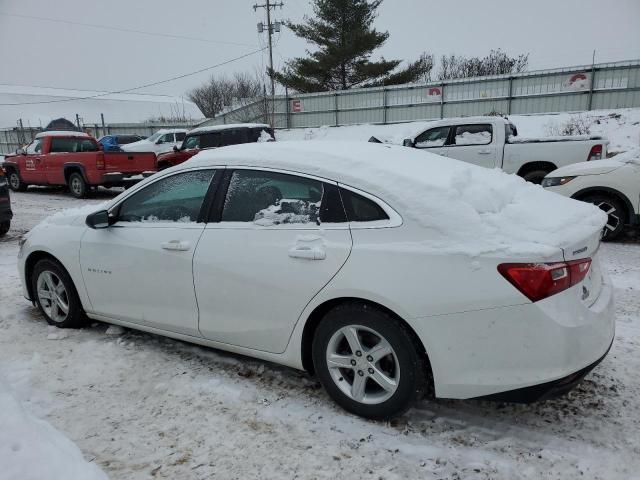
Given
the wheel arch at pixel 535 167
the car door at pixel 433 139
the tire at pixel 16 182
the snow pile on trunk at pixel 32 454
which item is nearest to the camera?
the snow pile on trunk at pixel 32 454

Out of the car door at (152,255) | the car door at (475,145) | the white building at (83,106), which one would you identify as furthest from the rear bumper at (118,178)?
the white building at (83,106)

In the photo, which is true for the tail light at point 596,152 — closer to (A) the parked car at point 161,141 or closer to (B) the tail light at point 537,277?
(B) the tail light at point 537,277

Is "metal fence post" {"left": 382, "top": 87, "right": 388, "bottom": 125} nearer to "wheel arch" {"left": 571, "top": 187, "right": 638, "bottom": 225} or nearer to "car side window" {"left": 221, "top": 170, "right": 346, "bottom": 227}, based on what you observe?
"wheel arch" {"left": 571, "top": 187, "right": 638, "bottom": 225}

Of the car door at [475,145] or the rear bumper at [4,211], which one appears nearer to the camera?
the rear bumper at [4,211]

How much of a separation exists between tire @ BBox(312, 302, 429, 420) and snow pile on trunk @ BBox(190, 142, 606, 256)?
50cm

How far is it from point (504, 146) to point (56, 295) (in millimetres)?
8640

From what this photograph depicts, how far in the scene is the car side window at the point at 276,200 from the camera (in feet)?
9.67

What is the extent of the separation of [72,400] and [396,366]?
214 cm

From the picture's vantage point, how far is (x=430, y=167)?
3189 mm

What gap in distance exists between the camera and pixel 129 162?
42.6 feet

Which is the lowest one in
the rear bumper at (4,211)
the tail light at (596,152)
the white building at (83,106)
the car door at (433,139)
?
the rear bumper at (4,211)

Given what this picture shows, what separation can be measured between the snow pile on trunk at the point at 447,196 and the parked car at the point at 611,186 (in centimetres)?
424

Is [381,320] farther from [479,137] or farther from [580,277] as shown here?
[479,137]

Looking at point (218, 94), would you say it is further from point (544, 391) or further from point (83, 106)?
point (544, 391)
